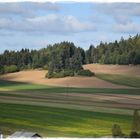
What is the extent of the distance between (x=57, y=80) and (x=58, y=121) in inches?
13.5

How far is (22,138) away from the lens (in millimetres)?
4113

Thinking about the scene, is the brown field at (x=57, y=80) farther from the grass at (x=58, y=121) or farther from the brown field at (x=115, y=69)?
the grass at (x=58, y=121)

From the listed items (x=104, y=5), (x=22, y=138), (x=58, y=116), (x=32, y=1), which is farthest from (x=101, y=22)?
(x=22, y=138)

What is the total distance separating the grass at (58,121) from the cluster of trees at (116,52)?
1.46ft

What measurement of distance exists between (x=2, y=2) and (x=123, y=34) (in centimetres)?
103

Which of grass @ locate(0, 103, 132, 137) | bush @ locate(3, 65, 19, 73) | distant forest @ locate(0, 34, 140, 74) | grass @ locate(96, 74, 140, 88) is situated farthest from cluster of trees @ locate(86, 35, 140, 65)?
bush @ locate(3, 65, 19, 73)

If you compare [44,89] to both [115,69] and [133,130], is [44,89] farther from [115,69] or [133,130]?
[133,130]

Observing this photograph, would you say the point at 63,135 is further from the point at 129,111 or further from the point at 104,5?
the point at 104,5

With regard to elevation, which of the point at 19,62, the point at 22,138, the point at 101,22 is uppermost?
the point at 101,22

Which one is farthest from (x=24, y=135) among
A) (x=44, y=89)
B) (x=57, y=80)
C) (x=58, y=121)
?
(x=57, y=80)

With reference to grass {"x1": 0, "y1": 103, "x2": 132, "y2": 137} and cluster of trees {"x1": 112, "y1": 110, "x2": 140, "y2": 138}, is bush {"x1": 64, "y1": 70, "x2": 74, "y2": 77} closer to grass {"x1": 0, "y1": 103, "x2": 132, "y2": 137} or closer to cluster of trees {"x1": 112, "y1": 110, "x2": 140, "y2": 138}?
grass {"x1": 0, "y1": 103, "x2": 132, "y2": 137}

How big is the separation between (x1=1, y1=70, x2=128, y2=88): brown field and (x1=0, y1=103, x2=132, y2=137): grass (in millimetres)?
216

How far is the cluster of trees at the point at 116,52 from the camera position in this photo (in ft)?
13.9

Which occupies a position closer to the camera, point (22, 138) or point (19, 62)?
point (22, 138)
